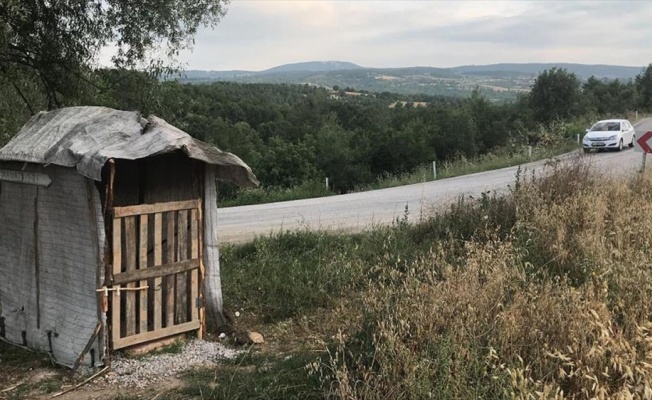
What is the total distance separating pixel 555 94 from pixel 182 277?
53.8 meters

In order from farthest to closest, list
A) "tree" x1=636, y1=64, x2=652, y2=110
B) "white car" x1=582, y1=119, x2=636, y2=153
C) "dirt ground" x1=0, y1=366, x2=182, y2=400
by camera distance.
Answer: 1. "tree" x1=636, y1=64, x2=652, y2=110
2. "white car" x1=582, y1=119, x2=636, y2=153
3. "dirt ground" x1=0, y1=366, x2=182, y2=400

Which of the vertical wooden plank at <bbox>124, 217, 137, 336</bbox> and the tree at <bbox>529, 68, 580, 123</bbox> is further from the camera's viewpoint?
the tree at <bbox>529, 68, 580, 123</bbox>

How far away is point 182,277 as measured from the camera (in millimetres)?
6055

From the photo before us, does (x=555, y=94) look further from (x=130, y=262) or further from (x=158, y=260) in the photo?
(x=130, y=262)

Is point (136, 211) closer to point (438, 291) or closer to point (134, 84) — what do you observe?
point (438, 291)

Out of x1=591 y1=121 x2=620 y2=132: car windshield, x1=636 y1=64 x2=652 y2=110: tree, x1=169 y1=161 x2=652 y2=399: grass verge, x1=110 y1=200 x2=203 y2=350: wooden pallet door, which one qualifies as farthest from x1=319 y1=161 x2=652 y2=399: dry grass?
x1=636 y1=64 x2=652 y2=110: tree

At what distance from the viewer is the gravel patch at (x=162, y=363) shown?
5.11m

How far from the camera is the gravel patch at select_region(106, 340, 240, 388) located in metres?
5.11

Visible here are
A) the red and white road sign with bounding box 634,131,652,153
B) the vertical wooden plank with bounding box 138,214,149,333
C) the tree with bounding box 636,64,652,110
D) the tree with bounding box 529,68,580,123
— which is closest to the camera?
the vertical wooden plank with bounding box 138,214,149,333

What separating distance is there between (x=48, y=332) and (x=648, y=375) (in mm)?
5299

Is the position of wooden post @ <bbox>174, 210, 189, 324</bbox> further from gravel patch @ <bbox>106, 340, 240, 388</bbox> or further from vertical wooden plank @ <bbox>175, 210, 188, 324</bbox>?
gravel patch @ <bbox>106, 340, 240, 388</bbox>

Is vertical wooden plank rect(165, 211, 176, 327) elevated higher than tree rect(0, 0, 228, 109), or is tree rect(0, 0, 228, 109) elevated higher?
tree rect(0, 0, 228, 109)

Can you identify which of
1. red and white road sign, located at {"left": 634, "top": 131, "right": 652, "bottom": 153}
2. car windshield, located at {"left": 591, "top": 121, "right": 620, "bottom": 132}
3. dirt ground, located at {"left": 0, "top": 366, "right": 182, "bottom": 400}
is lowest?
dirt ground, located at {"left": 0, "top": 366, "right": 182, "bottom": 400}

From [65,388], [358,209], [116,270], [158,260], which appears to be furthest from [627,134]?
[65,388]
